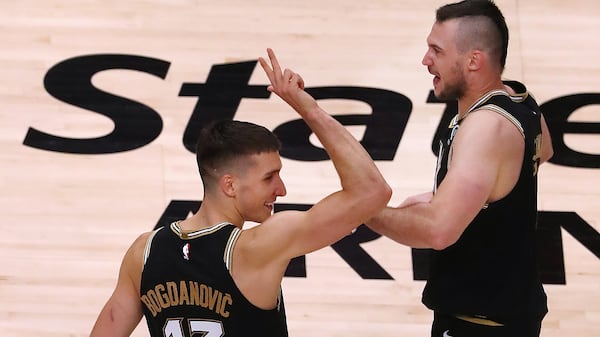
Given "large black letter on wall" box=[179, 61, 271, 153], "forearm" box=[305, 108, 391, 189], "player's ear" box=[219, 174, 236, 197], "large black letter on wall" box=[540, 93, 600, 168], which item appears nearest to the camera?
"forearm" box=[305, 108, 391, 189]

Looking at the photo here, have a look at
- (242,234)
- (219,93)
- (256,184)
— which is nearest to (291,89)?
(256,184)

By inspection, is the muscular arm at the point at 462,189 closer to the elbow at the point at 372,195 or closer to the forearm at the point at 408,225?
the forearm at the point at 408,225

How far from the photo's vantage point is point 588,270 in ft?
17.7

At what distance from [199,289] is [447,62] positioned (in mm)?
1372

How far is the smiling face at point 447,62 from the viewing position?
384cm

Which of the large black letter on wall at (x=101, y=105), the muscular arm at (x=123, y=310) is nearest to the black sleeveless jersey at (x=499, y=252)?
the muscular arm at (x=123, y=310)

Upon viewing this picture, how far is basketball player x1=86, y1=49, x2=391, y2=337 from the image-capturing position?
3.04 metres

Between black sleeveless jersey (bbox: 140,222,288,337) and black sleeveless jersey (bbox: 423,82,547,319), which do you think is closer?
black sleeveless jersey (bbox: 140,222,288,337)

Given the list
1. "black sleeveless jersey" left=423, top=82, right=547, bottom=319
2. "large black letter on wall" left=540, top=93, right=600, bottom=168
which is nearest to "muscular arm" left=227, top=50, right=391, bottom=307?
"black sleeveless jersey" left=423, top=82, right=547, bottom=319

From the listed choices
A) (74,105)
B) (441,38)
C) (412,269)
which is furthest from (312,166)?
(441,38)

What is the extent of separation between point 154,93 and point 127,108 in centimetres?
19

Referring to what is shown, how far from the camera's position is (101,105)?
608 centimetres

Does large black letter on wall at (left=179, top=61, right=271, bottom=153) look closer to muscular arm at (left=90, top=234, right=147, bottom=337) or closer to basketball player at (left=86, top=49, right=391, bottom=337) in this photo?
muscular arm at (left=90, top=234, right=147, bottom=337)

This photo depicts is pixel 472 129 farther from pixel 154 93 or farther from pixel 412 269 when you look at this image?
pixel 154 93
